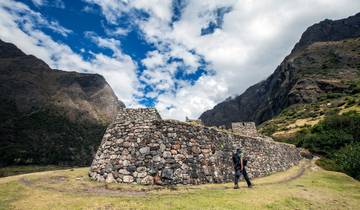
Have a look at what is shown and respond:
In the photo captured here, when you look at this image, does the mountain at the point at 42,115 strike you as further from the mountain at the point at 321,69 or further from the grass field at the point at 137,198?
the mountain at the point at 321,69

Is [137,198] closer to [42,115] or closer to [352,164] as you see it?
[352,164]

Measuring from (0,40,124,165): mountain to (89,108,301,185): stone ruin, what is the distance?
84.2 metres

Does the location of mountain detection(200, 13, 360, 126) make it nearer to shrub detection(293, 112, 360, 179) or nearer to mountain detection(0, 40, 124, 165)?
shrub detection(293, 112, 360, 179)

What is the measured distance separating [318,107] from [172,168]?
82.1 m

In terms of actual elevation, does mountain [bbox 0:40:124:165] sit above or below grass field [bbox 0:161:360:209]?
above

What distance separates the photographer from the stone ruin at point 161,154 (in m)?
12.7

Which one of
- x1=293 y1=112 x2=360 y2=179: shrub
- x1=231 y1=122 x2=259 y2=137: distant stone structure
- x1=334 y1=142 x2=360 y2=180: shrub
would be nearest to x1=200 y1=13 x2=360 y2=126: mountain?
x1=293 y1=112 x2=360 y2=179: shrub

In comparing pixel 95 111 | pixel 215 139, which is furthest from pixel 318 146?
pixel 95 111

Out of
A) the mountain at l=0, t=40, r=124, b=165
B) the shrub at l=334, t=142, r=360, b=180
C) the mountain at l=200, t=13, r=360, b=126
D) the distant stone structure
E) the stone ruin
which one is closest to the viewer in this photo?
the stone ruin

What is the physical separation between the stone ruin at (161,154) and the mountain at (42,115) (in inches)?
3313

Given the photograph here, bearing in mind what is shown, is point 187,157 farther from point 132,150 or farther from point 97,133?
point 97,133

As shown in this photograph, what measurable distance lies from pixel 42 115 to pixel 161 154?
125298mm

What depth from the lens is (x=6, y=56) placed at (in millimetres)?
174125

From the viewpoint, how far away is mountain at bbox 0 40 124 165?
92994 millimetres
